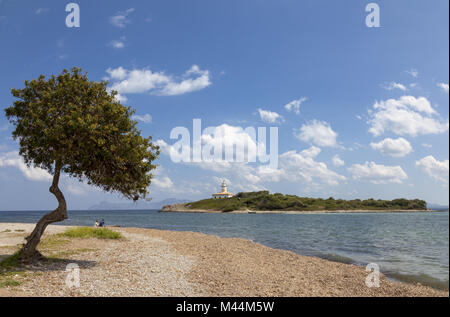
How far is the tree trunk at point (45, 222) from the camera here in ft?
57.6

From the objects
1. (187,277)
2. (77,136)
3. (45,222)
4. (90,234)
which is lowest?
(90,234)

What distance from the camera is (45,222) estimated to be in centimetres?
1784

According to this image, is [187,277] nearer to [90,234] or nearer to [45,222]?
[45,222]

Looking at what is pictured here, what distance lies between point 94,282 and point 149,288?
8.90 feet

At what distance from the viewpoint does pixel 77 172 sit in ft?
61.7

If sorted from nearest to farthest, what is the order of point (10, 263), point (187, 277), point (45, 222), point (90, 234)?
point (187, 277) → point (10, 263) → point (45, 222) → point (90, 234)

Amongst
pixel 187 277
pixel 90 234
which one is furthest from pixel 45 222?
pixel 90 234

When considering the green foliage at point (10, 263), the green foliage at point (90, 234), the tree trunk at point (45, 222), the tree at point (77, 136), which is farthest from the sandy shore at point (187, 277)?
the green foliage at point (90, 234)

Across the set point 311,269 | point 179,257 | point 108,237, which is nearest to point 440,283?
point 311,269

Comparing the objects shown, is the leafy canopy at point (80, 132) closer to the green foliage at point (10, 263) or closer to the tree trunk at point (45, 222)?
the tree trunk at point (45, 222)

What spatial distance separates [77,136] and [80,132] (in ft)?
1.21

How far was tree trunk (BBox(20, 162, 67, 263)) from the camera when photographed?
17.5 metres

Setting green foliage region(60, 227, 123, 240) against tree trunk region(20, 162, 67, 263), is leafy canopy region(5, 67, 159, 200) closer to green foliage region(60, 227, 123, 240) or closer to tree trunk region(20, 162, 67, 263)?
tree trunk region(20, 162, 67, 263)
